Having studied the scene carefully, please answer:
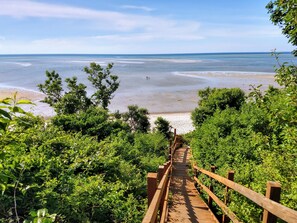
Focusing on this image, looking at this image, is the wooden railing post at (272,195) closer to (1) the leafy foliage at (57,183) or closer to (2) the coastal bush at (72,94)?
(1) the leafy foliage at (57,183)

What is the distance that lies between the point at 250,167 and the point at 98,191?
9.27ft

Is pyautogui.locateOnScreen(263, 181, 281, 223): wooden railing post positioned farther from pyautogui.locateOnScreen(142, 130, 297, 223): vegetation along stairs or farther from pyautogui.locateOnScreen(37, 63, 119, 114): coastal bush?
pyautogui.locateOnScreen(37, 63, 119, 114): coastal bush

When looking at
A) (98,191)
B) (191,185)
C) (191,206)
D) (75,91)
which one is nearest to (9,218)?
(98,191)

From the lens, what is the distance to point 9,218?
3.54 metres

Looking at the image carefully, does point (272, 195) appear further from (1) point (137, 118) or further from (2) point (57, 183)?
(1) point (137, 118)

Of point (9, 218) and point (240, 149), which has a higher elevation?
point (240, 149)

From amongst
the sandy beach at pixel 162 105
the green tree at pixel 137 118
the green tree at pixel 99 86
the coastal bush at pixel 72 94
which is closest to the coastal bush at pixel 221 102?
the green tree at pixel 137 118

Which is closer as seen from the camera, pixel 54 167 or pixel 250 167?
pixel 250 167

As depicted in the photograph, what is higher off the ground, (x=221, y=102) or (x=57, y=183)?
(x=221, y=102)

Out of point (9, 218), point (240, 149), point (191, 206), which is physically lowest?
point (191, 206)

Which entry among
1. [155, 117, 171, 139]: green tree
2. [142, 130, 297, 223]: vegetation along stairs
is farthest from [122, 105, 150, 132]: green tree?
[142, 130, 297, 223]: vegetation along stairs

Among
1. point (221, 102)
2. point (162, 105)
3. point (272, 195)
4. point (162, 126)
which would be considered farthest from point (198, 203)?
point (162, 105)

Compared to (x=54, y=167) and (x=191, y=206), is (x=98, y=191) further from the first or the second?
(x=191, y=206)

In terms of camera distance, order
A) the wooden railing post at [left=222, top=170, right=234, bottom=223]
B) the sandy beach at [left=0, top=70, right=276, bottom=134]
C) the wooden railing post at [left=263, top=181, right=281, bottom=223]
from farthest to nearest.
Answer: the sandy beach at [left=0, top=70, right=276, bottom=134] < the wooden railing post at [left=222, top=170, right=234, bottom=223] < the wooden railing post at [left=263, top=181, right=281, bottom=223]
